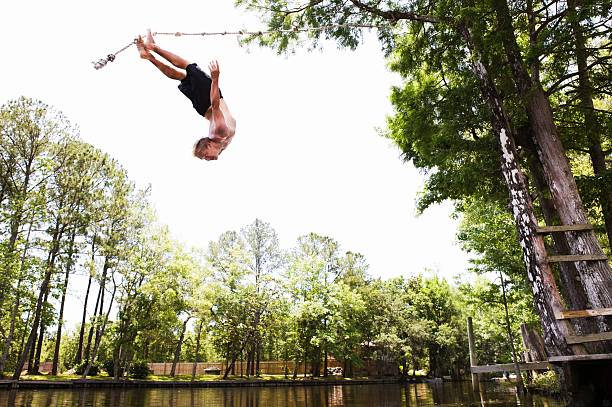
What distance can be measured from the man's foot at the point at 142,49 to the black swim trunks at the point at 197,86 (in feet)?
1.46

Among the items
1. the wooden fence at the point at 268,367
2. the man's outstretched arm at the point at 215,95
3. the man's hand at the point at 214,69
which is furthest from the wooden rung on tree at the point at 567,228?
the wooden fence at the point at 268,367

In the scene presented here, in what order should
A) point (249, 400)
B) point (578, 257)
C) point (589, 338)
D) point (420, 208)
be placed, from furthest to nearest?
point (249, 400) < point (420, 208) < point (578, 257) < point (589, 338)

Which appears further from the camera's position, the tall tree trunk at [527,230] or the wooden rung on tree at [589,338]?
the tall tree trunk at [527,230]

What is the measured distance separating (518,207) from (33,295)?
21.6 meters

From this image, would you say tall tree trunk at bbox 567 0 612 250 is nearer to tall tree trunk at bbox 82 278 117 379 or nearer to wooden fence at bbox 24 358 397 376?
tall tree trunk at bbox 82 278 117 379

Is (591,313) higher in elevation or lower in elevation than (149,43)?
lower

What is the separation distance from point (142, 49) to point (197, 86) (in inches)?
27.7

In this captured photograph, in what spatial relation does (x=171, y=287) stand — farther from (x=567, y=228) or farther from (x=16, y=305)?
(x=567, y=228)

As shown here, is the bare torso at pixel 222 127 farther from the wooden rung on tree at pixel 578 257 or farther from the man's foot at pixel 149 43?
the wooden rung on tree at pixel 578 257

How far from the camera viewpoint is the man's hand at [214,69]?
172 inches

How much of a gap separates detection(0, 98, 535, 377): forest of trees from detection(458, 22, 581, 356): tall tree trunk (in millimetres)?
8984

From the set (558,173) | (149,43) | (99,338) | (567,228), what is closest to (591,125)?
(558,173)

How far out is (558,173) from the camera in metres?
7.20

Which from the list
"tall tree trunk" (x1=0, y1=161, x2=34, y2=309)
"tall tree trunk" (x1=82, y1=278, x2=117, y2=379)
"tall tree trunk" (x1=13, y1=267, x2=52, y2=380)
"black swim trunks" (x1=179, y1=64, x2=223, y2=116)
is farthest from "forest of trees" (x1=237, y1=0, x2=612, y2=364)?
"tall tree trunk" (x1=82, y1=278, x2=117, y2=379)
